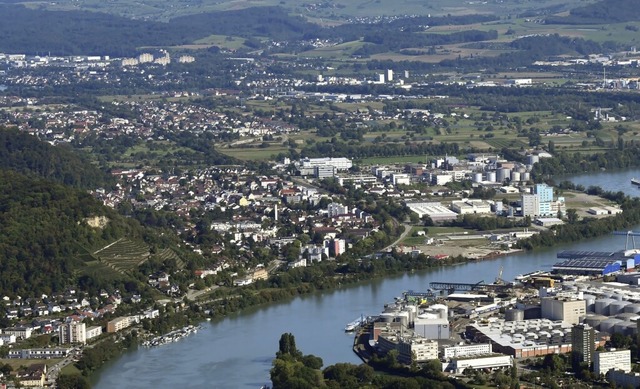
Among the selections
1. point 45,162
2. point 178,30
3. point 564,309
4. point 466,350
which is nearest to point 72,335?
point 466,350

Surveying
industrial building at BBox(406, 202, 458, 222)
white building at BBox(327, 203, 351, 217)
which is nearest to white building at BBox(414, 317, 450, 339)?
industrial building at BBox(406, 202, 458, 222)

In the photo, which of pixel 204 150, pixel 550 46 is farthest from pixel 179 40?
pixel 204 150

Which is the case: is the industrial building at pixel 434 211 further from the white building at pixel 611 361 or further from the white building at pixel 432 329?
the white building at pixel 611 361

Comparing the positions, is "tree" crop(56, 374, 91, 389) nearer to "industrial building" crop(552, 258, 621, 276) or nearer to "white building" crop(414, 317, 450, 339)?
"white building" crop(414, 317, 450, 339)

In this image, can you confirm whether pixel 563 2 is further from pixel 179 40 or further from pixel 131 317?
pixel 131 317

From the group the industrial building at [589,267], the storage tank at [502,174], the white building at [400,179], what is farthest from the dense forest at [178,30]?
the industrial building at [589,267]
